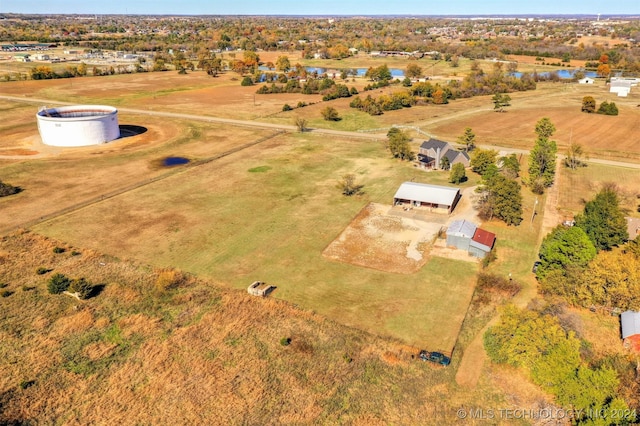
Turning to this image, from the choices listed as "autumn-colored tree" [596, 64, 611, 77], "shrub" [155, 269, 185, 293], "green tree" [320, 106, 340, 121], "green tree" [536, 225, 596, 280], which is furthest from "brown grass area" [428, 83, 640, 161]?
"shrub" [155, 269, 185, 293]

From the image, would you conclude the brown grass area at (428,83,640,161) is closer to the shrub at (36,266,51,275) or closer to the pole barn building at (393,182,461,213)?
the pole barn building at (393,182,461,213)

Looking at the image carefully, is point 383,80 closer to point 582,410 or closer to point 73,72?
point 73,72

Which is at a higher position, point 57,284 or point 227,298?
point 57,284

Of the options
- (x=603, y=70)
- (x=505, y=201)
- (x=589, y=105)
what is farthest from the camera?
(x=603, y=70)

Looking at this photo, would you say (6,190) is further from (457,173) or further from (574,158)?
(574,158)

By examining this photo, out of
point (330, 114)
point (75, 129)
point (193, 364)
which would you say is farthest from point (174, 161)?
point (193, 364)

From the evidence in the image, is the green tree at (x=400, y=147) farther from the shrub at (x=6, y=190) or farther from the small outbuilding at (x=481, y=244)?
the shrub at (x=6, y=190)

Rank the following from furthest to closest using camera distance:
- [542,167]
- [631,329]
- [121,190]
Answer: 1. [542,167]
2. [121,190]
3. [631,329]
